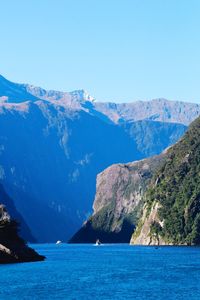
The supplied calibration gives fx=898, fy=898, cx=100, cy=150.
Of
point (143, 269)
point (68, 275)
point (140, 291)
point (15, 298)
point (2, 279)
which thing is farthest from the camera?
point (143, 269)

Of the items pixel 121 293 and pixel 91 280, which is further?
pixel 91 280

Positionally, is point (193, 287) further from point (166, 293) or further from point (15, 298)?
point (15, 298)

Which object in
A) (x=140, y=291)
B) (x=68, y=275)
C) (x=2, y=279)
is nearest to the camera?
(x=140, y=291)

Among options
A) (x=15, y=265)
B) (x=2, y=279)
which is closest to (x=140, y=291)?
(x=2, y=279)

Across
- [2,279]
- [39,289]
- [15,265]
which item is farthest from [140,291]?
[15,265]

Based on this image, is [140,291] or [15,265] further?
[15,265]

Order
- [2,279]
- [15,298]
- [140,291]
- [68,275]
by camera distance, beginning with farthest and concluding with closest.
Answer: [68,275], [2,279], [140,291], [15,298]

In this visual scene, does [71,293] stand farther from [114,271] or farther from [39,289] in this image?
[114,271]

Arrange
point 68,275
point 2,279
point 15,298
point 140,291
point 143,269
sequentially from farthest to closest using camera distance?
1. point 143,269
2. point 68,275
3. point 2,279
4. point 140,291
5. point 15,298
